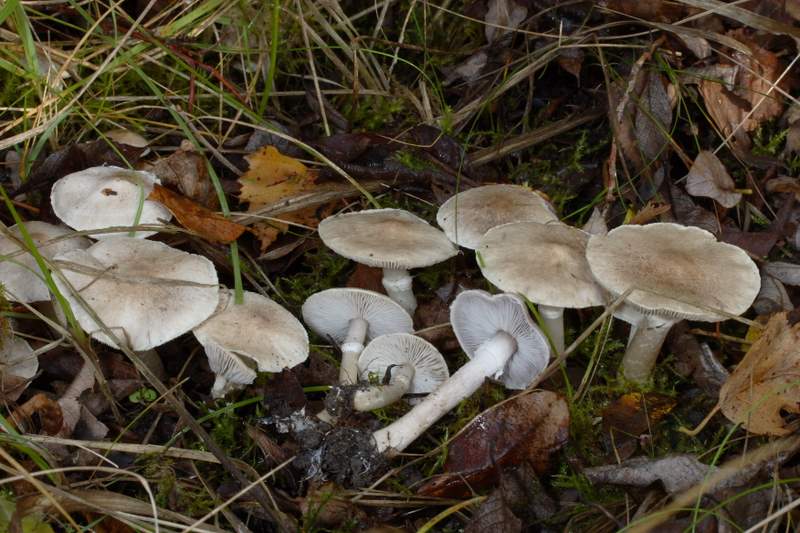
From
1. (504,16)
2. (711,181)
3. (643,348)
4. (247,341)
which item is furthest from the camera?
(504,16)

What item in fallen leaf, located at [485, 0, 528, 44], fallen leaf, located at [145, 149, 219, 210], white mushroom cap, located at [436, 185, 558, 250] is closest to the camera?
white mushroom cap, located at [436, 185, 558, 250]

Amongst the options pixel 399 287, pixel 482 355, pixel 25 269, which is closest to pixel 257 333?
pixel 399 287

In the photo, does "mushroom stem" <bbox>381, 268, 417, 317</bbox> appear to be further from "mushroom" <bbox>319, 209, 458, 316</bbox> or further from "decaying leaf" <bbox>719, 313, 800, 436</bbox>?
"decaying leaf" <bbox>719, 313, 800, 436</bbox>

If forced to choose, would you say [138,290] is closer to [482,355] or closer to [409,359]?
[409,359]

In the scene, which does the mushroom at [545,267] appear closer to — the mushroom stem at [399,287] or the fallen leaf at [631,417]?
the fallen leaf at [631,417]

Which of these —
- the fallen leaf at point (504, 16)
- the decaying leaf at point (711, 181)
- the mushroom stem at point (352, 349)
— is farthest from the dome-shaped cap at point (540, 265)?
the fallen leaf at point (504, 16)

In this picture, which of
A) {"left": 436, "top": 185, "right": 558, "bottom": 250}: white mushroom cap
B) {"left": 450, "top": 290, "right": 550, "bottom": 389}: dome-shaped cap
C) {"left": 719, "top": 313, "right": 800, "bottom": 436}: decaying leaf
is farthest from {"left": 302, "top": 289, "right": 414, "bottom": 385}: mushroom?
{"left": 719, "top": 313, "right": 800, "bottom": 436}: decaying leaf

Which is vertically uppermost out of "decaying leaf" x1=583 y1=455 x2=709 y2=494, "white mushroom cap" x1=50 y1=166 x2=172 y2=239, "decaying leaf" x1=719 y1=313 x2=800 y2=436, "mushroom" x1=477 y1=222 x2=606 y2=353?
"white mushroom cap" x1=50 y1=166 x2=172 y2=239
